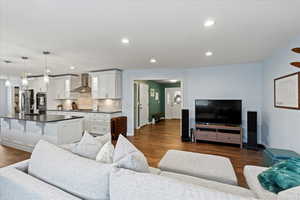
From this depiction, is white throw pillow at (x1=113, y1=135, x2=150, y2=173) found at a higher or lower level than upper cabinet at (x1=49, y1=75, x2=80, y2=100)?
lower

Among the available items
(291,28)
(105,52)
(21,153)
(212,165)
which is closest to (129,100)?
(105,52)

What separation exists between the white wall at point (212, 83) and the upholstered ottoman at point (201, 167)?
3.06 meters

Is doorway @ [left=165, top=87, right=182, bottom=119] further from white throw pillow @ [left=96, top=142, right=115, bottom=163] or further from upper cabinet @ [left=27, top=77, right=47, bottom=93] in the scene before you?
white throw pillow @ [left=96, top=142, right=115, bottom=163]

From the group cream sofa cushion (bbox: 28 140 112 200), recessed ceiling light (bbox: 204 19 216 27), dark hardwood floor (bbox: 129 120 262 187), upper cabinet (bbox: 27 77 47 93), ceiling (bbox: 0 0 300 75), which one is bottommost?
dark hardwood floor (bbox: 129 120 262 187)

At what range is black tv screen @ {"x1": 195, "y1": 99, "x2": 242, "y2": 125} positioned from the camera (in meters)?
4.18

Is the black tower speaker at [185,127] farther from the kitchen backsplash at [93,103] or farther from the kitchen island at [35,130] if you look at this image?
the kitchen island at [35,130]

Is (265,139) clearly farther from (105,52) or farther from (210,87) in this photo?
(105,52)

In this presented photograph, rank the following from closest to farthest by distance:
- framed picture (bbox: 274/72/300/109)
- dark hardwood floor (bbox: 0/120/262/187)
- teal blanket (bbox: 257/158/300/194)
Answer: teal blanket (bbox: 257/158/300/194), framed picture (bbox: 274/72/300/109), dark hardwood floor (bbox: 0/120/262/187)

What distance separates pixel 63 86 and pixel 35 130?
10.2ft

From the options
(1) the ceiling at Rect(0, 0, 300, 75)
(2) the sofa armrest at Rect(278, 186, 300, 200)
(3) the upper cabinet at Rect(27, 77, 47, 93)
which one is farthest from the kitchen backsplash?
(2) the sofa armrest at Rect(278, 186, 300, 200)

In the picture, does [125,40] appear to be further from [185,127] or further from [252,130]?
[252,130]

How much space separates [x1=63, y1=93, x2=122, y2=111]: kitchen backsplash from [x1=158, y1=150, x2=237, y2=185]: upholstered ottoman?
3.92 m

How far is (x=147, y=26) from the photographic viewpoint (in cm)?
217

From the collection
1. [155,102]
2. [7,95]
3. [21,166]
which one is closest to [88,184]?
[21,166]
